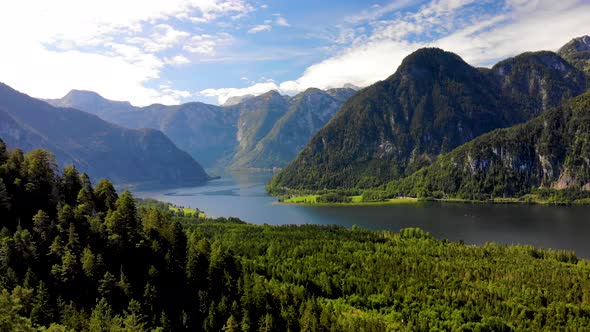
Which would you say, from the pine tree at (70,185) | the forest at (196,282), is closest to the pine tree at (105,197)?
the forest at (196,282)

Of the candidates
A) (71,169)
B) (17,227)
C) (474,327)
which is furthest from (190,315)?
(474,327)

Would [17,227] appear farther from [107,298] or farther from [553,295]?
[553,295]

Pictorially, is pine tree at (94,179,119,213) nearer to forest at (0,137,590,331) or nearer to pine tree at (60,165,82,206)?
forest at (0,137,590,331)

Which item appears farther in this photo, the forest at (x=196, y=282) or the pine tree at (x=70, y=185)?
the pine tree at (x=70, y=185)

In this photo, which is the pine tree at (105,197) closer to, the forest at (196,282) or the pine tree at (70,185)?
the forest at (196,282)

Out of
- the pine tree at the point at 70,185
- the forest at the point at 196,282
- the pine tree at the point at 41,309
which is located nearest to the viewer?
the pine tree at the point at 41,309

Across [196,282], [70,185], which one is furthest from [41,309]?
[70,185]

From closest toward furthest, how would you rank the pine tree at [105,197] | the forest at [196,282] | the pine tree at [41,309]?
the pine tree at [41,309]
the forest at [196,282]
the pine tree at [105,197]

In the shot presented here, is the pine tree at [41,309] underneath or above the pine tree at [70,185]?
underneath

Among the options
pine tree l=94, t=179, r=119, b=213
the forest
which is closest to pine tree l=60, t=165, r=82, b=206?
the forest
